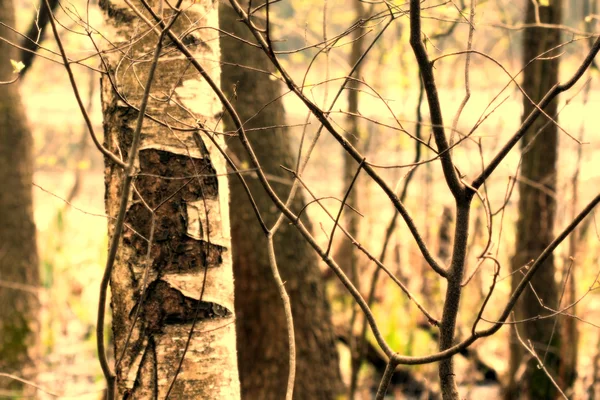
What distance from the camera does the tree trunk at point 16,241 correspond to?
5273mm

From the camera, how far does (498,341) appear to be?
288 inches

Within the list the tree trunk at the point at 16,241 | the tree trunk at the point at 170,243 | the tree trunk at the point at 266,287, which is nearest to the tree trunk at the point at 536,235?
the tree trunk at the point at 266,287

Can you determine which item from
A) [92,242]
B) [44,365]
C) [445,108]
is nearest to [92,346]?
[44,365]

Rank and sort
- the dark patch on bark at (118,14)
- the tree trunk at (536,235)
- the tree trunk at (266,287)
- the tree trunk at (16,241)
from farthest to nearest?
1. the tree trunk at (16,241)
2. the tree trunk at (536,235)
3. the tree trunk at (266,287)
4. the dark patch on bark at (118,14)

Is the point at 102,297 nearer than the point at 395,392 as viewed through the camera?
Yes

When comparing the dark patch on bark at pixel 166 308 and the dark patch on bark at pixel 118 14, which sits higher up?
the dark patch on bark at pixel 118 14

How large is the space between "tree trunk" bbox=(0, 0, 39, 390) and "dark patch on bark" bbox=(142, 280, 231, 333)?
3961 mm

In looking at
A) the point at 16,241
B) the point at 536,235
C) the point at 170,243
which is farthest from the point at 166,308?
the point at 16,241

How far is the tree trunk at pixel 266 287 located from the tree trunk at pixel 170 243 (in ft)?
7.69

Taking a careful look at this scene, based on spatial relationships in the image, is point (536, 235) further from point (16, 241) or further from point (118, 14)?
point (16, 241)

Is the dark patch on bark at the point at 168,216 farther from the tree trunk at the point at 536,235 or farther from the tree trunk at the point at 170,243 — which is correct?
the tree trunk at the point at 536,235

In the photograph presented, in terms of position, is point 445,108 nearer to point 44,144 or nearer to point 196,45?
point 196,45

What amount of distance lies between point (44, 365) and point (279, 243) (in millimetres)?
2924

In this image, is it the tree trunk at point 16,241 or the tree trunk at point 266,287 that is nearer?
the tree trunk at point 266,287
